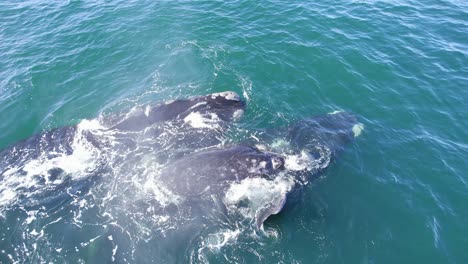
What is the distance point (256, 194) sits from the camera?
85.5 feet

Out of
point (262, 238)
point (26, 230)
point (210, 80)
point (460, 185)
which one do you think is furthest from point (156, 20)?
point (460, 185)

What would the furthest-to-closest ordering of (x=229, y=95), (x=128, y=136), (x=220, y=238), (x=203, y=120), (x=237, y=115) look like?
(x=229, y=95) < (x=237, y=115) < (x=203, y=120) < (x=128, y=136) < (x=220, y=238)

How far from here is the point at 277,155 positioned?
94.7 feet

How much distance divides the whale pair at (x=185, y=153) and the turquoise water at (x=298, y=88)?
1.67m

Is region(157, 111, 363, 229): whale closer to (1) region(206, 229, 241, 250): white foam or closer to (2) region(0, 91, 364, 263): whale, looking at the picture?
(2) region(0, 91, 364, 263): whale

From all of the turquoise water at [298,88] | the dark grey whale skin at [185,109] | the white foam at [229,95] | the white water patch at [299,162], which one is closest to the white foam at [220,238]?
the turquoise water at [298,88]

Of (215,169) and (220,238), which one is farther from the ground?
(215,169)

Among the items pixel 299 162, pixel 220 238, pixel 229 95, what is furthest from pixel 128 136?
pixel 299 162

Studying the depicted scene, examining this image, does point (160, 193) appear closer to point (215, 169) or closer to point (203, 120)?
point (215, 169)

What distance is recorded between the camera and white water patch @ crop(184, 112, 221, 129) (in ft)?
107

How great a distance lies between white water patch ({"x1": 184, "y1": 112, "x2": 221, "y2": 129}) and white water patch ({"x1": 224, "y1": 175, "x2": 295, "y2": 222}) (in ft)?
26.4

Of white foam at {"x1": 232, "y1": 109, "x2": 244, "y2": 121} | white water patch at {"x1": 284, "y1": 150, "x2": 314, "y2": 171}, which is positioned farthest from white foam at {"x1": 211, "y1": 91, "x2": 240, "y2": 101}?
white water patch at {"x1": 284, "y1": 150, "x2": 314, "y2": 171}

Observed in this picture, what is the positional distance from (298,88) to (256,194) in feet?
50.8

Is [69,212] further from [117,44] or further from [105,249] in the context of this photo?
[117,44]
